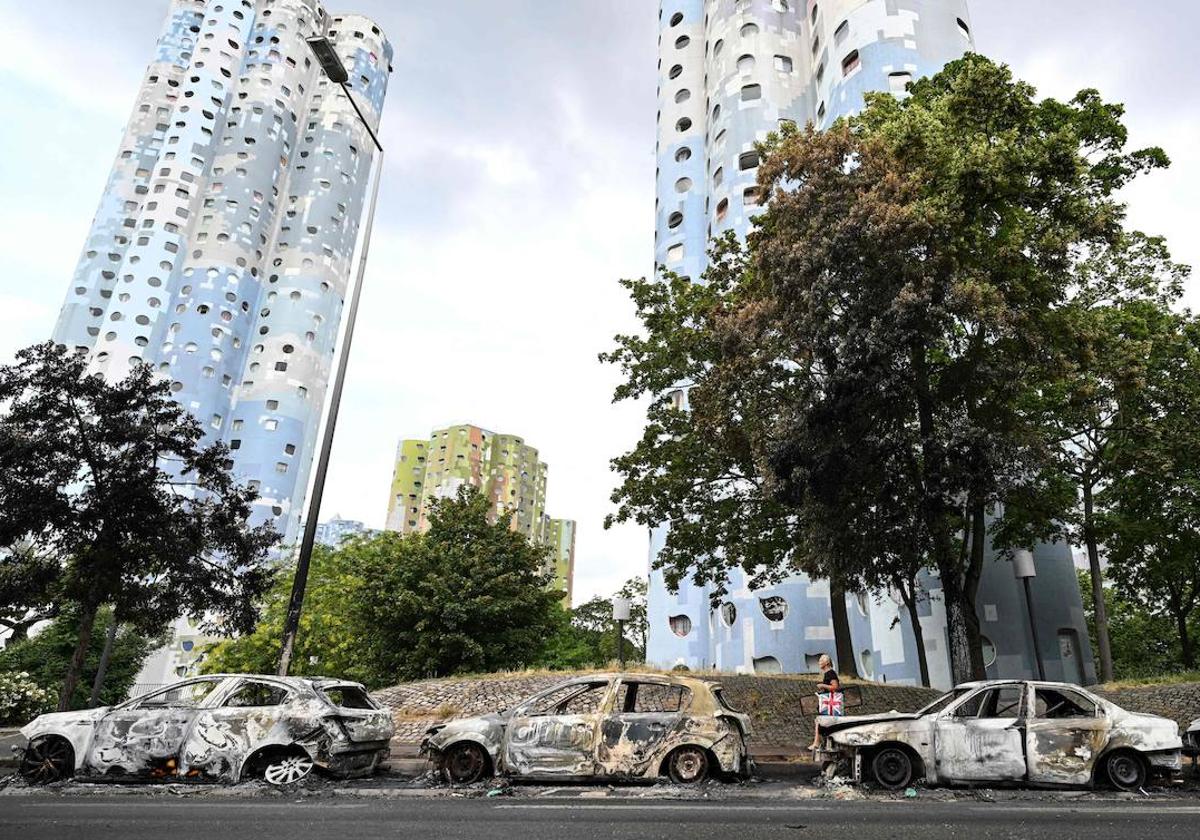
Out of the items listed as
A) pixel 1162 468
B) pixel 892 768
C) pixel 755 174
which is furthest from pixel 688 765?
pixel 755 174

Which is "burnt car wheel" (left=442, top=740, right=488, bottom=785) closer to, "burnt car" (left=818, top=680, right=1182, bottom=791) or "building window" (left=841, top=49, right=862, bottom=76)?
"burnt car" (left=818, top=680, right=1182, bottom=791)

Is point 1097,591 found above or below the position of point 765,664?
above

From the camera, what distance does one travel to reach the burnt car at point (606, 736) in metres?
8.88

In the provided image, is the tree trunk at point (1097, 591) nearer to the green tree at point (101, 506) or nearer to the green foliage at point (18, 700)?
the green tree at point (101, 506)

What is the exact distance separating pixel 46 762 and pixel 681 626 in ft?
90.7

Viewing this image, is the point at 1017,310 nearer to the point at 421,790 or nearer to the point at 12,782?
the point at 421,790

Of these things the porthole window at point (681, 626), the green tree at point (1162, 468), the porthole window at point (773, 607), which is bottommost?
the porthole window at point (681, 626)

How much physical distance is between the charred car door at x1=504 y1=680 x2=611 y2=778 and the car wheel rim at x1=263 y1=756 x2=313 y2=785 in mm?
2511

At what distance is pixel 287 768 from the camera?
9.03 metres

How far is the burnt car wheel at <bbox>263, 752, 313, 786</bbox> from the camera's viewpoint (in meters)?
8.95

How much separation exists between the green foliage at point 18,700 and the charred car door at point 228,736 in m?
19.9

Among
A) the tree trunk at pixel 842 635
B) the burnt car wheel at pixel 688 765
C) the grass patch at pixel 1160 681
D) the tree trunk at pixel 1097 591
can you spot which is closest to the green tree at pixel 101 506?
the burnt car wheel at pixel 688 765

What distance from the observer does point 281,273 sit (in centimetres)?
7250

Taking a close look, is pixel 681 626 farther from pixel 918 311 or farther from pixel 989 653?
pixel 918 311
